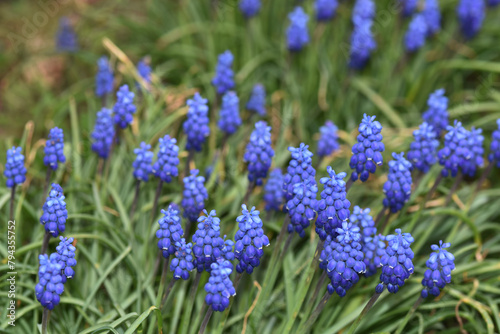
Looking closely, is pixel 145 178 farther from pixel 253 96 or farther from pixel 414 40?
pixel 414 40

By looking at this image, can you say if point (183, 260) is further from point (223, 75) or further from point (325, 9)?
point (325, 9)

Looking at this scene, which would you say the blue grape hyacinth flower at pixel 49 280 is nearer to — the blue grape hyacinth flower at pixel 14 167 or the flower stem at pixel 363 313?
the blue grape hyacinth flower at pixel 14 167

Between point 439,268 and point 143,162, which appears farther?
point 143,162

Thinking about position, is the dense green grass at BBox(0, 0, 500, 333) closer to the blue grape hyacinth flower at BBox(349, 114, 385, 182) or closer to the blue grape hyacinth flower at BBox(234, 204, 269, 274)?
the blue grape hyacinth flower at BBox(234, 204, 269, 274)

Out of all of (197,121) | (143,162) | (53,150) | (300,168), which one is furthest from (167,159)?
(300,168)

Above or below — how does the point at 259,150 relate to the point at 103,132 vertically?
above

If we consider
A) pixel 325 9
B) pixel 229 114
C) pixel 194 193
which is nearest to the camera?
pixel 194 193

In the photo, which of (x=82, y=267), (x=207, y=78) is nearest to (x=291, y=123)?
(x=207, y=78)

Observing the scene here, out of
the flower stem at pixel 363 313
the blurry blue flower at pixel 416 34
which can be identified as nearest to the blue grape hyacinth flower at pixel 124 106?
the flower stem at pixel 363 313
